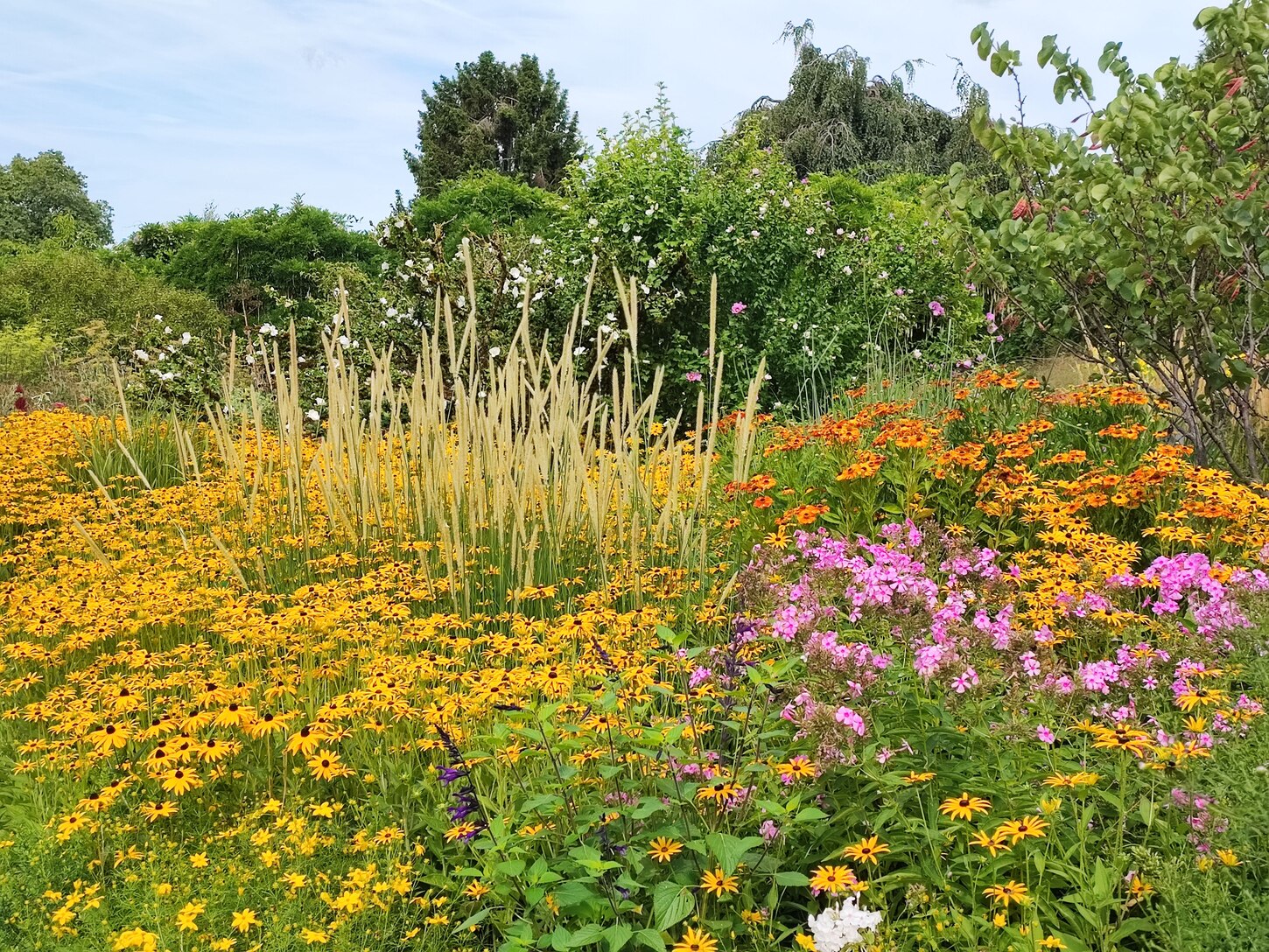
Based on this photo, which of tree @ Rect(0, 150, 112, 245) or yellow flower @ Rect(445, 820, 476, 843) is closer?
yellow flower @ Rect(445, 820, 476, 843)

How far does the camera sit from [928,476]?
3844 millimetres

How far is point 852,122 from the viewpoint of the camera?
61.3ft

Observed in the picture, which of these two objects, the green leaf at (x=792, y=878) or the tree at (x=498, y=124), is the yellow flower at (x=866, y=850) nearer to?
the green leaf at (x=792, y=878)

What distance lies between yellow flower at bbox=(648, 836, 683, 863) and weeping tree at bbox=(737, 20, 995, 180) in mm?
17696

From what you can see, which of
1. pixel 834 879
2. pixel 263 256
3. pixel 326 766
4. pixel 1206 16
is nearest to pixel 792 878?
pixel 834 879

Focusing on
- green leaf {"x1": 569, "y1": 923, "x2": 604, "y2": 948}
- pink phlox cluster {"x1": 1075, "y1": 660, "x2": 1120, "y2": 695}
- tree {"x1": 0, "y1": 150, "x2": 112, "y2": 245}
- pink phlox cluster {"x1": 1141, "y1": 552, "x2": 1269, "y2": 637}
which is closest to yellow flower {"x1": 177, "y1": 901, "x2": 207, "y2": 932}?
green leaf {"x1": 569, "y1": 923, "x2": 604, "y2": 948}

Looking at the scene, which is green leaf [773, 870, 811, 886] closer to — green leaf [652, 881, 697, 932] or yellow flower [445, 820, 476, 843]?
green leaf [652, 881, 697, 932]

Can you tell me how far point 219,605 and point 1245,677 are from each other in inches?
118

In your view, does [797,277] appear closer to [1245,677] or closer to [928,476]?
[928,476]

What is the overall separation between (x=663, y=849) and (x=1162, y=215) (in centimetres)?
333

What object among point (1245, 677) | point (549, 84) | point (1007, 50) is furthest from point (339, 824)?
point (549, 84)

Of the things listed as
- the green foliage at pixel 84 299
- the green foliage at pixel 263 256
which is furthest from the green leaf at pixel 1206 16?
the green foliage at pixel 263 256

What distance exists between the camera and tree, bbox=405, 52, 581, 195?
2970 centimetres

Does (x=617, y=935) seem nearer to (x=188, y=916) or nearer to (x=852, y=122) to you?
(x=188, y=916)
